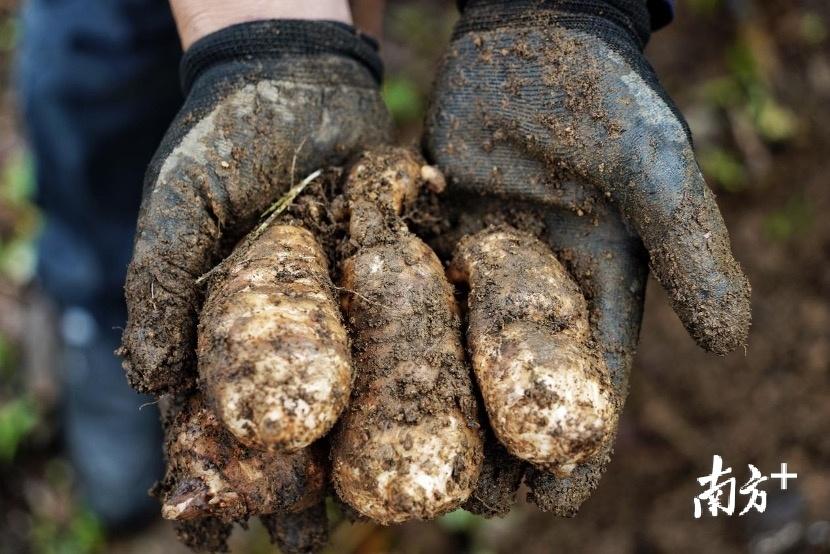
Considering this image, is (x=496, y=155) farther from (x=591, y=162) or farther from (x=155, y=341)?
(x=155, y=341)

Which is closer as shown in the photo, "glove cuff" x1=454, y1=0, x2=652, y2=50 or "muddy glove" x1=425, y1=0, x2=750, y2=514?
"muddy glove" x1=425, y1=0, x2=750, y2=514

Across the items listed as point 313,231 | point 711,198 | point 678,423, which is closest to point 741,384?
point 678,423

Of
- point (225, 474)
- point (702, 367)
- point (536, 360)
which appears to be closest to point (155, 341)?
point (225, 474)

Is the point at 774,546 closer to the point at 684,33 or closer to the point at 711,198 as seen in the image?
the point at 711,198

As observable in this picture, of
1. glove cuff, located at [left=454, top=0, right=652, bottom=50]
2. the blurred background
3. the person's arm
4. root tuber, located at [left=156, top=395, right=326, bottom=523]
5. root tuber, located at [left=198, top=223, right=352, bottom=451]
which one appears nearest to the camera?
root tuber, located at [left=198, top=223, right=352, bottom=451]

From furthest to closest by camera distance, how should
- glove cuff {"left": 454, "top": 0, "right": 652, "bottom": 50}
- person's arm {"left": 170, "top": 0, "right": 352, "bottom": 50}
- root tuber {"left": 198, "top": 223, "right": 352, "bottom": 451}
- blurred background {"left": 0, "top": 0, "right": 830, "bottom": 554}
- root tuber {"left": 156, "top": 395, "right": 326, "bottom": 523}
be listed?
blurred background {"left": 0, "top": 0, "right": 830, "bottom": 554} → person's arm {"left": 170, "top": 0, "right": 352, "bottom": 50} → glove cuff {"left": 454, "top": 0, "right": 652, "bottom": 50} → root tuber {"left": 156, "top": 395, "right": 326, "bottom": 523} → root tuber {"left": 198, "top": 223, "right": 352, "bottom": 451}

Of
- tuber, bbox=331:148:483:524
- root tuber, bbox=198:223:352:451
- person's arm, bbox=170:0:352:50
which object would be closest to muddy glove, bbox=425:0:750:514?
tuber, bbox=331:148:483:524

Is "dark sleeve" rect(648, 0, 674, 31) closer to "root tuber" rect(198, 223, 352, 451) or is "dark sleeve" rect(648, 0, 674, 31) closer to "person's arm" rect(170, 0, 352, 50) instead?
"person's arm" rect(170, 0, 352, 50)

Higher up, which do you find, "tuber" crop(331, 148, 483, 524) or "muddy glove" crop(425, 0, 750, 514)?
"muddy glove" crop(425, 0, 750, 514)
